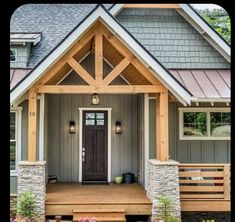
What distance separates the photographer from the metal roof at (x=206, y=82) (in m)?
10.0

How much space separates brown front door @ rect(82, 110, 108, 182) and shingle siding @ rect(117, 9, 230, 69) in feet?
7.64

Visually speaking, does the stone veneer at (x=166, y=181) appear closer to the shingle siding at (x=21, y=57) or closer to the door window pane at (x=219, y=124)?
the door window pane at (x=219, y=124)

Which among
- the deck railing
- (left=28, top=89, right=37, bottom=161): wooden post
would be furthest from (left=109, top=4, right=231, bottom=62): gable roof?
(left=28, top=89, right=37, bottom=161): wooden post

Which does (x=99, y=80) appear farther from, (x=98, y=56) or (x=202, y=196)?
(x=202, y=196)

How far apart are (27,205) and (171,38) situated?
5951 mm

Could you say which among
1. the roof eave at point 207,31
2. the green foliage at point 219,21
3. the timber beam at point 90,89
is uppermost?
the green foliage at point 219,21

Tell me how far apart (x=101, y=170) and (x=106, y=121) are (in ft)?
4.36

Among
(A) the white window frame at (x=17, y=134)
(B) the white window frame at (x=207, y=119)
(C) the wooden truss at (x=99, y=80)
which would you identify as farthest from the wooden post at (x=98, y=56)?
(B) the white window frame at (x=207, y=119)

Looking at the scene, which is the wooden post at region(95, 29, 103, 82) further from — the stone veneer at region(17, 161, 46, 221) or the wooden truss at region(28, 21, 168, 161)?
the stone veneer at region(17, 161, 46, 221)

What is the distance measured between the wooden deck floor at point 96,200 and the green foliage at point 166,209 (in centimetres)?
23

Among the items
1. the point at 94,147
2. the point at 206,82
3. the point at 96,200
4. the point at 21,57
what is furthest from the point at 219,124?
the point at 21,57

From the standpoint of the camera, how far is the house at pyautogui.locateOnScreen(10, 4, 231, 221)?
28.2ft

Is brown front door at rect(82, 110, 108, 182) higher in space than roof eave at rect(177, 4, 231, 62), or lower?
lower

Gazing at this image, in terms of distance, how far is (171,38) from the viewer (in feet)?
38.0
